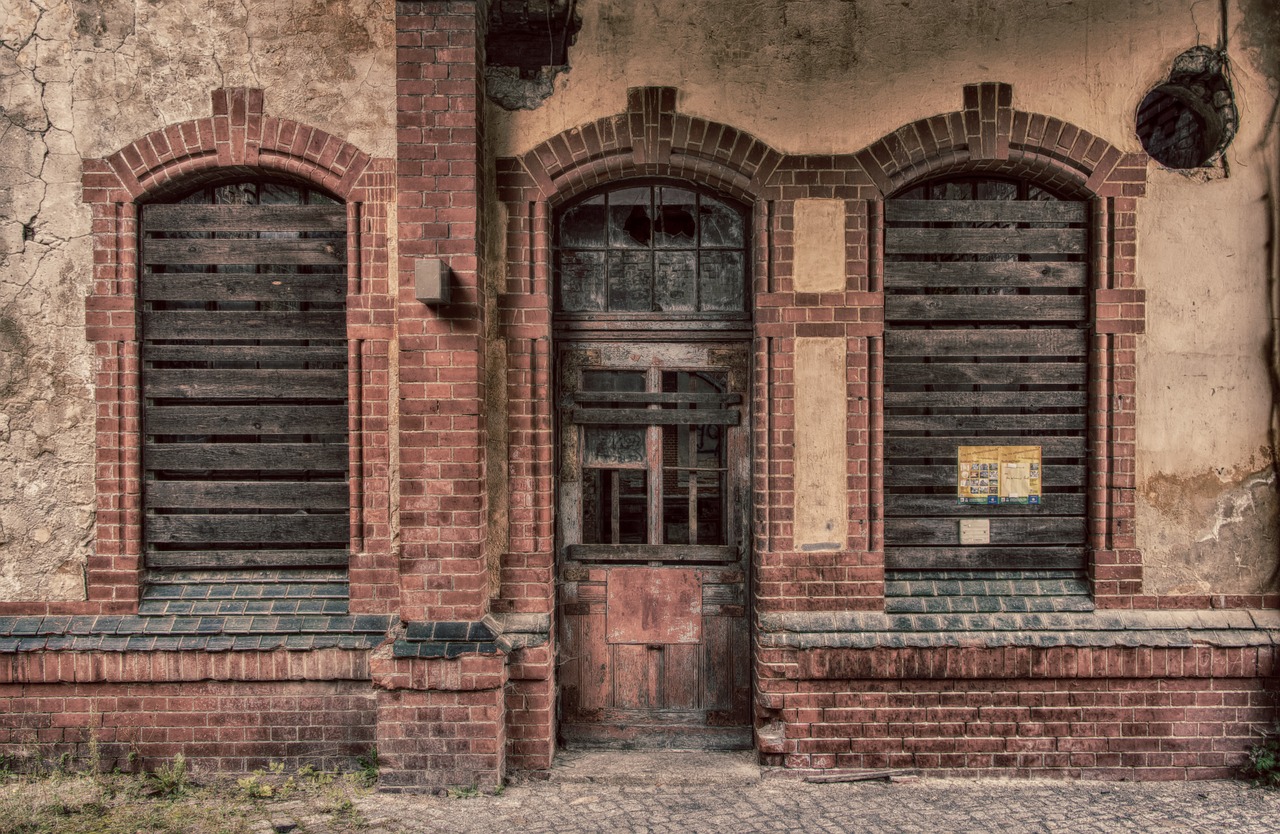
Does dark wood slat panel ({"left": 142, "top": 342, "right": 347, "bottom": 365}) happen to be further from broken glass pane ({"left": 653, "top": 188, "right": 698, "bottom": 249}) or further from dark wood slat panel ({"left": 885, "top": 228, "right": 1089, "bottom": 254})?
dark wood slat panel ({"left": 885, "top": 228, "right": 1089, "bottom": 254})

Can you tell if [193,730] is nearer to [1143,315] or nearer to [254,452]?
[254,452]

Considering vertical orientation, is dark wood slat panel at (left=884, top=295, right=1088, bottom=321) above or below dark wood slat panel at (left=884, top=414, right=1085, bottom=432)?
above

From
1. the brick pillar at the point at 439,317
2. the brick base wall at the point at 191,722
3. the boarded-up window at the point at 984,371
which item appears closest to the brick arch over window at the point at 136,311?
the brick pillar at the point at 439,317

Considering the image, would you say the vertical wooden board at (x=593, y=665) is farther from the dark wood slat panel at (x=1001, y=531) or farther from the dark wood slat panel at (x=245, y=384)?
the dark wood slat panel at (x=245, y=384)

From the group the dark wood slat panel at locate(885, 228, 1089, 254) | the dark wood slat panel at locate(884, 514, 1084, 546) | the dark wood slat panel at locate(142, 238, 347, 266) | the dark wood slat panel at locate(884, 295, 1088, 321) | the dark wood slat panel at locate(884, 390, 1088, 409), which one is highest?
the dark wood slat panel at locate(885, 228, 1089, 254)

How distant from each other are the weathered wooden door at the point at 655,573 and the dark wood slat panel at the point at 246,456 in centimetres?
135

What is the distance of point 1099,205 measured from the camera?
439 cm

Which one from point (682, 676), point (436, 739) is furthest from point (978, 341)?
point (436, 739)

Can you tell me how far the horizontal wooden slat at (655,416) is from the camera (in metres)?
4.60

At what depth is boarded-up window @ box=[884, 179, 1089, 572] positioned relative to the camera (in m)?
4.46

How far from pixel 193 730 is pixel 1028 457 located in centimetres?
499

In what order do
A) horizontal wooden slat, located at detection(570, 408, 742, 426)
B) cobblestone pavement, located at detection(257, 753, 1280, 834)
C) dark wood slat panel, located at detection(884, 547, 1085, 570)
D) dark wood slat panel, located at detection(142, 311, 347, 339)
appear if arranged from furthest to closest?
horizontal wooden slat, located at detection(570, 408, 742, 426), dark wood slat panel, located at detection(884, 547, 1085, 570), dark wood slat panel, located at detection(142, 311, 347, 339), cobblestone pavement, located at detection(257, 753, 1280, 834)

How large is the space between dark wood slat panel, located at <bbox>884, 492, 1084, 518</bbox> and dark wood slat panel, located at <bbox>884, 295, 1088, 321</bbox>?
1.04 meters

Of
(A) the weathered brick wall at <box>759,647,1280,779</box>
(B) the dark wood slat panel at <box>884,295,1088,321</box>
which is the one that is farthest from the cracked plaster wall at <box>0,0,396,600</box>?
(A) the weathered brick wall at <box>759,647,1280,779</box>
